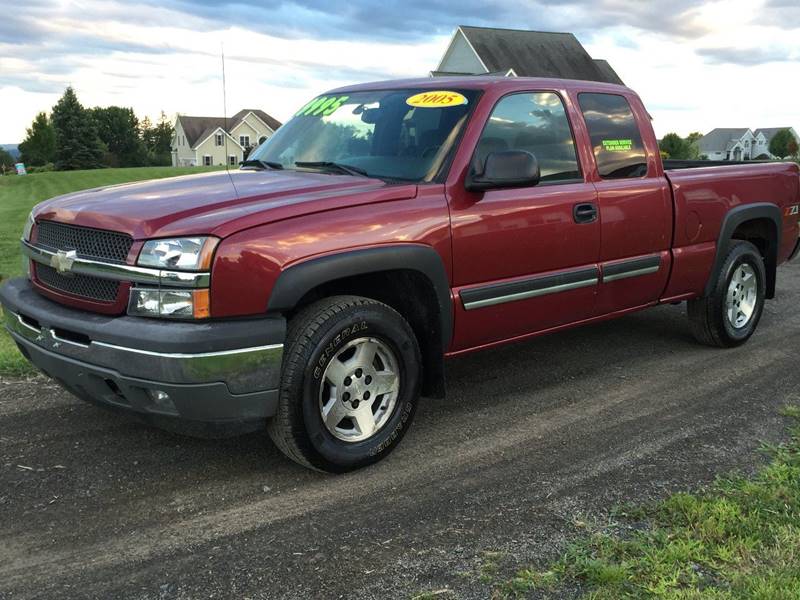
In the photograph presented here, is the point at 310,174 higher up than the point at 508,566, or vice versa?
the point at 310,174

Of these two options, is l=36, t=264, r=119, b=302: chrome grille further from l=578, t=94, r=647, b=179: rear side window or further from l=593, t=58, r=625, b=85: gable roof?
l=593, t=58, r=625, b=85: gable roof

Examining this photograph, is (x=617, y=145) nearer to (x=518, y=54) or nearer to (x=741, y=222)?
(x=741, y=222)

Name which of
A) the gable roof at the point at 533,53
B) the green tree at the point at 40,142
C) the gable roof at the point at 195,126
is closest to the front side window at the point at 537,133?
the gable roof at the point at 533,53

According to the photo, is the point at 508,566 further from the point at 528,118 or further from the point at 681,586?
the point at 528,118

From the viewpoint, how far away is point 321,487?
3.68 metres

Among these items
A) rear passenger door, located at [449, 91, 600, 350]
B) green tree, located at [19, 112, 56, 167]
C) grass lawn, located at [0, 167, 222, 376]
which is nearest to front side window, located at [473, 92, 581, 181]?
rear passenger door, located at [449, 91, 600, 350]

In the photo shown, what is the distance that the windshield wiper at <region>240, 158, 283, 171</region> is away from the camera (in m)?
4.76

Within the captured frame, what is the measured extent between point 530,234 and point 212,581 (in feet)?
8.16

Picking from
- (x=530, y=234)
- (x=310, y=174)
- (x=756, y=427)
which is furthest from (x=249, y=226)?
(x=756, y=427)

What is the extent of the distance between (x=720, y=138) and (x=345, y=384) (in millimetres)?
122339

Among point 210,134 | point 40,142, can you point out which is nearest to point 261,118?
point 210,134

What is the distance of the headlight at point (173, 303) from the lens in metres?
3.22

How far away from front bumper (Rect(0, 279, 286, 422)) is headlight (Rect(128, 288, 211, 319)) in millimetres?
38

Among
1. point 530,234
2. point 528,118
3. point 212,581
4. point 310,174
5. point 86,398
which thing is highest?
point 528,118
